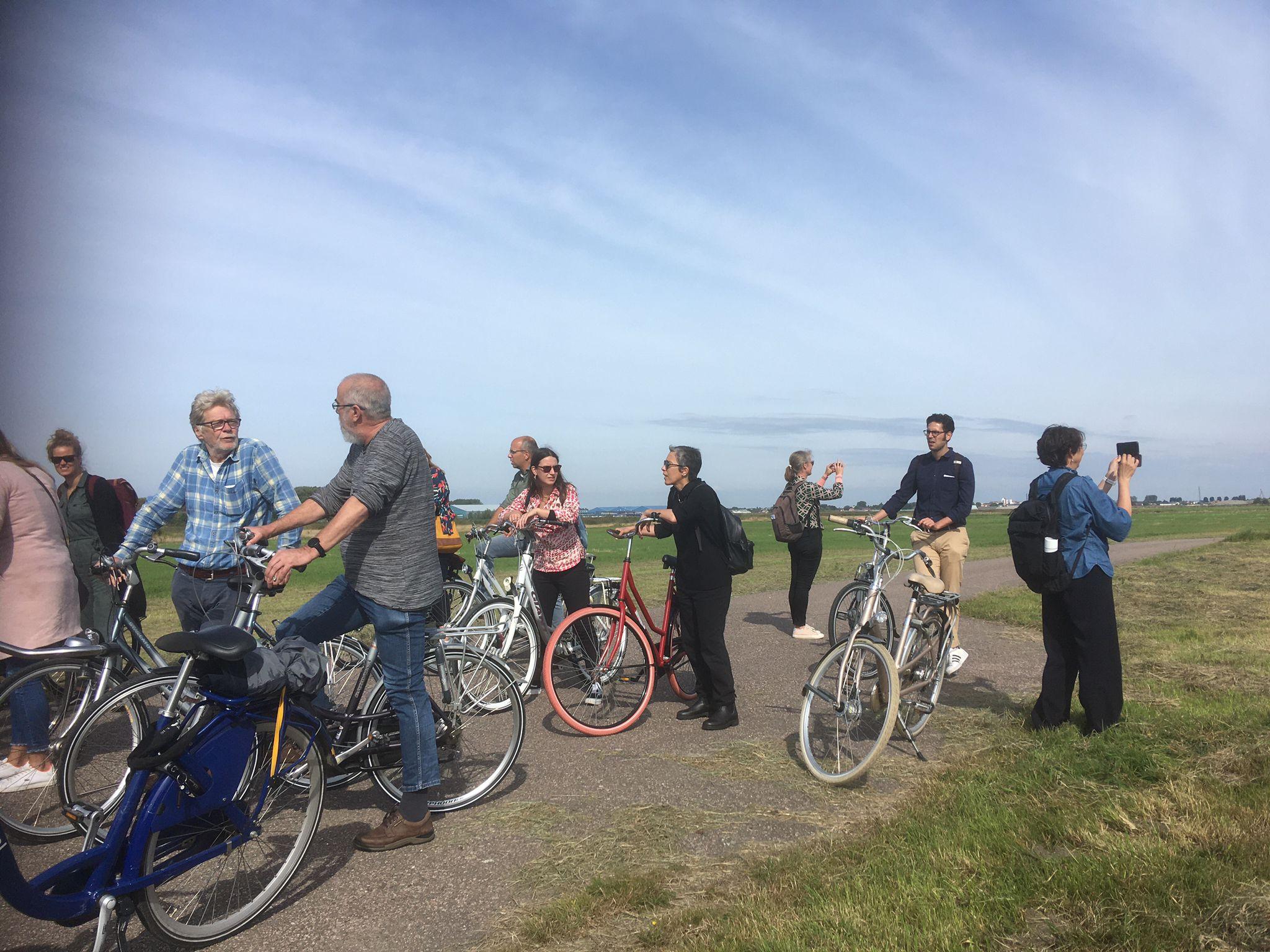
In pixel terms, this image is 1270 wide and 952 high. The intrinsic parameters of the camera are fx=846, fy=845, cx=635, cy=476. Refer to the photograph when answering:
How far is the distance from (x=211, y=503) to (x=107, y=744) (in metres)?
1.64

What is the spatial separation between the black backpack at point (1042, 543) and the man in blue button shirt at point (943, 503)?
2.44 m

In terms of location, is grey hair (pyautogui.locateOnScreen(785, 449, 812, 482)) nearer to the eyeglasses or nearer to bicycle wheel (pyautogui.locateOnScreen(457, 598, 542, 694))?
bicycle wheel (pyautogui.locateOnScreen(457, 598, 542, 694))

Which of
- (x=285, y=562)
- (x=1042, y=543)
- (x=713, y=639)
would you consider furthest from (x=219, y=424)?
(x=1042, y=543)

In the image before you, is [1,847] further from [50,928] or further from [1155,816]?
[1155,816]

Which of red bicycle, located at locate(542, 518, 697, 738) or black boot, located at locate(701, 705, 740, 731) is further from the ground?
red bicycle, located at locate(542, 518, 697, 738)

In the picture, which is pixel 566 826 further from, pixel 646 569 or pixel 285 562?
pixel 646 569

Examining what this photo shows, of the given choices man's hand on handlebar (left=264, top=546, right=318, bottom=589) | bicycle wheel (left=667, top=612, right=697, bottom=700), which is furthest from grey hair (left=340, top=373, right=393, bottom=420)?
bicycle wheel (left=667, top=612, right=697, bottom=700)

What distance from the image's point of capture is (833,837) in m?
4.27

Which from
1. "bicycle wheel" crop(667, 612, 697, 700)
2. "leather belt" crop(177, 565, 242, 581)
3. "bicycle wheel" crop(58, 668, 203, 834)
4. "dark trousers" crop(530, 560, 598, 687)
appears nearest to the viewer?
"bicycle wheel" crop(58, 668, 203, 834)

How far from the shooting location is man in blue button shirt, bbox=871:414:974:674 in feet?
26.9

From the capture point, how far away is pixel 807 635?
1009cm

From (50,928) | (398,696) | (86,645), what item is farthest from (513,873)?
(86,645)

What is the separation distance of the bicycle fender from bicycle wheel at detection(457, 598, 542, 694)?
3.18m

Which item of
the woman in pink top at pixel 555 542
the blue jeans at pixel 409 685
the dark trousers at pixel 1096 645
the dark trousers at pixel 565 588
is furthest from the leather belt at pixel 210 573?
the dark trousers at pixel 1096 645
